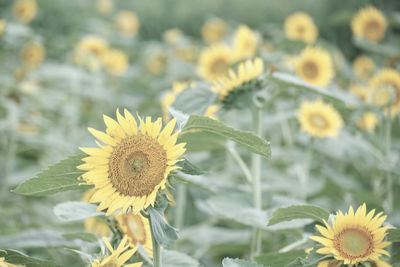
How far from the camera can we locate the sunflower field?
655 mm

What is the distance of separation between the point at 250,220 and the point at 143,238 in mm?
197

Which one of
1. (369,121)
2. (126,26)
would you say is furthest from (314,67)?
(126,26)

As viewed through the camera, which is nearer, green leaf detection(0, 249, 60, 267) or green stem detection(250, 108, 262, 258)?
green leaf detection(0, 249, 60, 267)

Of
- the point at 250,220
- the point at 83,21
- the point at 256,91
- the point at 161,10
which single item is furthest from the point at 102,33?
the point at 250,220

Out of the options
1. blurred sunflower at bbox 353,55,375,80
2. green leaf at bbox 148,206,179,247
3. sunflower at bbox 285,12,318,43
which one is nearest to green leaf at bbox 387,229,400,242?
green leaf at bbox 148,206,179,247

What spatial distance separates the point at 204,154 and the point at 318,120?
1.26ft

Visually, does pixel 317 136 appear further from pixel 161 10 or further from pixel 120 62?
pixel 161 10

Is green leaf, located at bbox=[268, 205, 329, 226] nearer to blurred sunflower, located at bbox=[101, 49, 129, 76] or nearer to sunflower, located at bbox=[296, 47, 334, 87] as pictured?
sunflower, located at bbox=[296, 47, 334, 87]

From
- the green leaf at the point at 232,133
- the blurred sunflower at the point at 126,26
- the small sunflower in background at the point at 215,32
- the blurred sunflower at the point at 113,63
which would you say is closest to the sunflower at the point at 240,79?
the green leaf at the point at 232,133

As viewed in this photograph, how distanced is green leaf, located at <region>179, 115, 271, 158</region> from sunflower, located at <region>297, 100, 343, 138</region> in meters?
0.85

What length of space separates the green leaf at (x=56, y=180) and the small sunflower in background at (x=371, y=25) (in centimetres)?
201

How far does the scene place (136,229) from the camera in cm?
78

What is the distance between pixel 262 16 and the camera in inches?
175

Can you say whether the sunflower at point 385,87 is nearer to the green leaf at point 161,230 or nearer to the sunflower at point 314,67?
the sunflower at point 314,67
